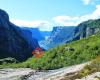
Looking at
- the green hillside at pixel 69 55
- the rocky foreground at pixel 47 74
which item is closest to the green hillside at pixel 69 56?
the green hillside at pixel 69 55

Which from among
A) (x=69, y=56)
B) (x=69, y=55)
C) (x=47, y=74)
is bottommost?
(x=47, y=74)

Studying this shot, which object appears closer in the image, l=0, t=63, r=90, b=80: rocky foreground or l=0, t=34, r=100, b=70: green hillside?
l=0, t=63, r=90, b=80: rocky foreground

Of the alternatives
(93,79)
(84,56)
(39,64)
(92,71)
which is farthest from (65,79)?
(39,64)

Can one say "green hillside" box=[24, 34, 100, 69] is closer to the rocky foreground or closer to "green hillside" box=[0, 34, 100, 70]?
"green hillside" box=[0, 34, 100, 70]

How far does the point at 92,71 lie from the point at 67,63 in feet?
158

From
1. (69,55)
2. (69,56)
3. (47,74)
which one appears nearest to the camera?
(47,74)

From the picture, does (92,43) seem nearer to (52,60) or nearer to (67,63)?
A: (67,63)

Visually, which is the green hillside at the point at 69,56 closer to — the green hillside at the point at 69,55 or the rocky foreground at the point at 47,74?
the green hillside at the point at 69,55

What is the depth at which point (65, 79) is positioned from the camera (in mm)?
42281

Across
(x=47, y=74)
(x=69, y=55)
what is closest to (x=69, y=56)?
(x=69, y=55)

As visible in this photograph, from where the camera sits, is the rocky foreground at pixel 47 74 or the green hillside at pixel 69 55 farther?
the green hillside at pixel 69 55

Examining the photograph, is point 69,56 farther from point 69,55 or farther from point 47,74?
point 47,74

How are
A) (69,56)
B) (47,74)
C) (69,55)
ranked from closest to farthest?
(47,74), (69,56), (69,55)

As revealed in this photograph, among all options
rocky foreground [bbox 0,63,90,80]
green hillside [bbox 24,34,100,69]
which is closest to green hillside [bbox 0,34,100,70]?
green hillside [bbox 24,34,100,69]
